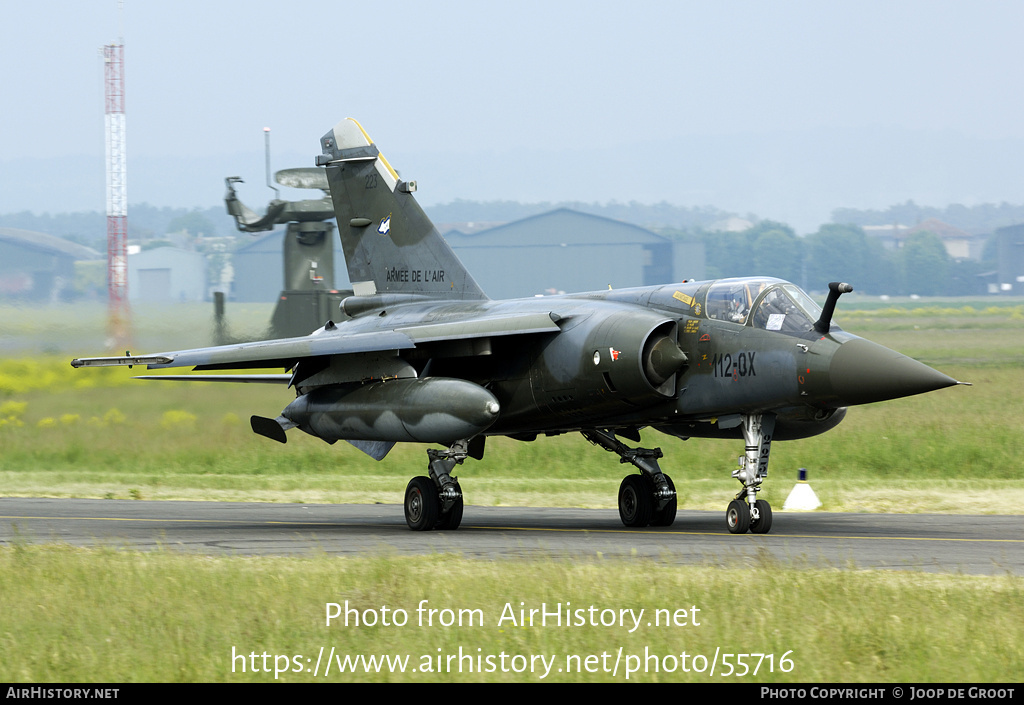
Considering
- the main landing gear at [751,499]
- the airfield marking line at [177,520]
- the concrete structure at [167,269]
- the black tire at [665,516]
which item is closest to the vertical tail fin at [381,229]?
the airfield marking line at [177,520]

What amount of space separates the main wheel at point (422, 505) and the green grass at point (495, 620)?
175 inches

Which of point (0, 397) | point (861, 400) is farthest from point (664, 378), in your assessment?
point (0, 397)

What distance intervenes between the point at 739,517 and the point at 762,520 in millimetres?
262

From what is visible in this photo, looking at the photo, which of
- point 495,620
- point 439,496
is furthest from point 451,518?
point 495,620

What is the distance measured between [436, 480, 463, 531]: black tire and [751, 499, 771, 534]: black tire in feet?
12.8

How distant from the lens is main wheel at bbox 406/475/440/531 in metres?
15.5

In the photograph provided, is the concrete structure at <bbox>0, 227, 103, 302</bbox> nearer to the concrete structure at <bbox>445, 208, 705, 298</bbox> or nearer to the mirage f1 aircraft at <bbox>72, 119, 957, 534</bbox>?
the mirage f1 aircraft at <bbox>72, 119, 957, 534</bbox>

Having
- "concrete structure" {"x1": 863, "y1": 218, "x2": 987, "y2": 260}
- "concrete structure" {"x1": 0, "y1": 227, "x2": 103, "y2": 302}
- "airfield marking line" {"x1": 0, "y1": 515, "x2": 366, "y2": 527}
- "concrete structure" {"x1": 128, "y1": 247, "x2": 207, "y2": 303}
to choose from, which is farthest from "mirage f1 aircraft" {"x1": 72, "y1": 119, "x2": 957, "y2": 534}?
"concrete structure" {"x1": 863, "y1": 218, "x2": 987, "y2": 260}

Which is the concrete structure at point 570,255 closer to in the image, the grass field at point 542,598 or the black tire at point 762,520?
the grass field at point 542,598

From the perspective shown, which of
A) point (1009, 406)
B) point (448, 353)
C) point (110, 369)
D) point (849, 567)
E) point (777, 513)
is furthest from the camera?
point (1009, 406)

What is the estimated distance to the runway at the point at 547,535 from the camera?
11.7m

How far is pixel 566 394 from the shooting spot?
49.1 feet
